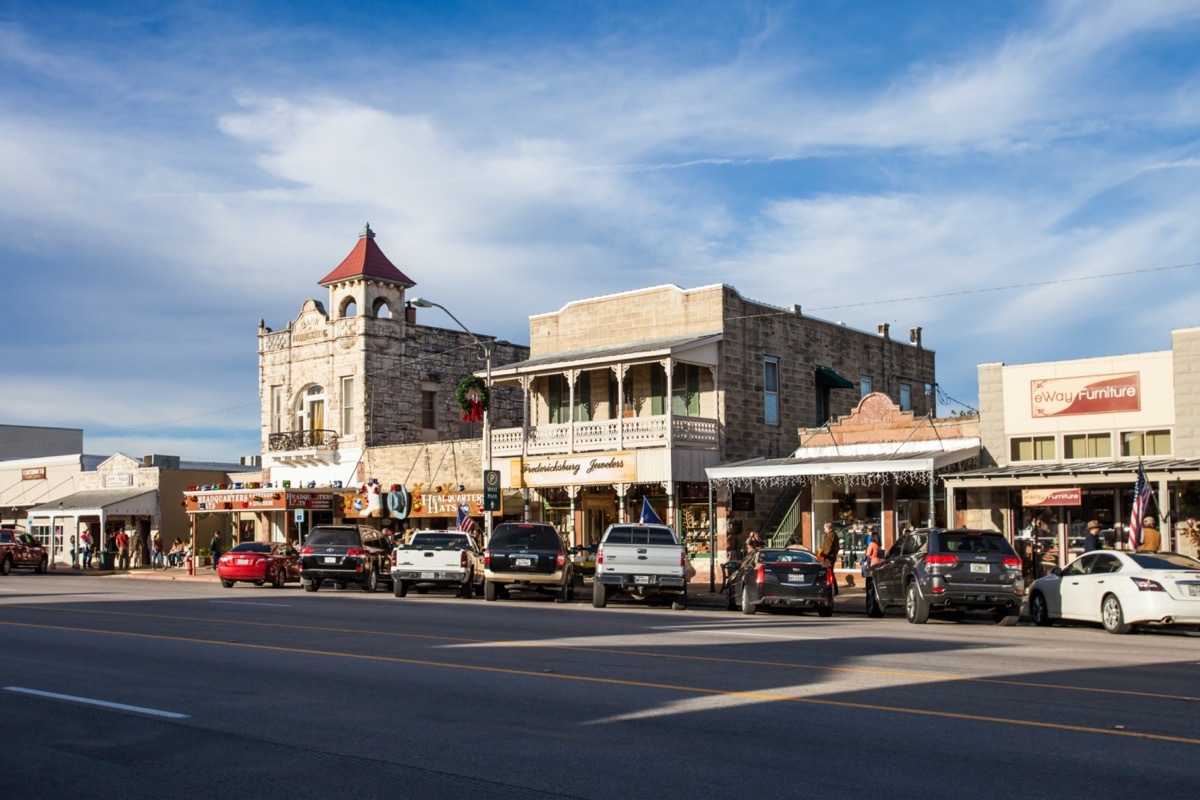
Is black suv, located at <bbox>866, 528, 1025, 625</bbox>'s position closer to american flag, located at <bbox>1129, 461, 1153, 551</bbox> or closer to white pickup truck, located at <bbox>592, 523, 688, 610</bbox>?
american flag, located at <bbox>1129, 461, 1153, 551</bbox>

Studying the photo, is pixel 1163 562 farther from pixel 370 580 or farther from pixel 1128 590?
pixel 370 580

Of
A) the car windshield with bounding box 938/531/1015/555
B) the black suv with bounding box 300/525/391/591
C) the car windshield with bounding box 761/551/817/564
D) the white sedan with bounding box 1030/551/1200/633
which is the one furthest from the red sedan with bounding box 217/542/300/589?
the white sedan with bounding box 1030/551/1200/633

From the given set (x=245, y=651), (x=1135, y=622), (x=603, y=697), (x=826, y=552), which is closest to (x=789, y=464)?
(x=826, y=552)

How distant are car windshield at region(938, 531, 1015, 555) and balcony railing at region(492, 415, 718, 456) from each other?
13.8 m

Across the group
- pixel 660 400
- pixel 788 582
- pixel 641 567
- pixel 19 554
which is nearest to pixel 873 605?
pixel 788 582

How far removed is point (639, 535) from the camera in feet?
82.8

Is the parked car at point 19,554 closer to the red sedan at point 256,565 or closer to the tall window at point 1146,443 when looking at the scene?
the red sedan at point 256,565

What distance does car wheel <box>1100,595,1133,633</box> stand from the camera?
61.6 feet

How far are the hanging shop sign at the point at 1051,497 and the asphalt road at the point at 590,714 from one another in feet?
30.3

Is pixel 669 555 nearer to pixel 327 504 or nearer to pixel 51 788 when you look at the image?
pixel 51 788

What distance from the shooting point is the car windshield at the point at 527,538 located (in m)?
26.8

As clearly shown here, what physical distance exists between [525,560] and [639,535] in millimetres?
2908

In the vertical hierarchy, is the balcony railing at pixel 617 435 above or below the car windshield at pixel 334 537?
above

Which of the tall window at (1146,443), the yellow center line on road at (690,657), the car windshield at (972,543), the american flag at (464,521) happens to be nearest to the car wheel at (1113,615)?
the car windshield at (972,543)
